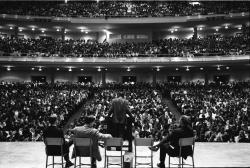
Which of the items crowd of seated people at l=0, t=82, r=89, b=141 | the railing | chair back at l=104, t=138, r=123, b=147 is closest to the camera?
chair back at l=104, t=138, r=123, b=147

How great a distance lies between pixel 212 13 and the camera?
27.8m

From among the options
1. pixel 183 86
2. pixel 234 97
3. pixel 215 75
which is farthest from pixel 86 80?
pixel 234 97

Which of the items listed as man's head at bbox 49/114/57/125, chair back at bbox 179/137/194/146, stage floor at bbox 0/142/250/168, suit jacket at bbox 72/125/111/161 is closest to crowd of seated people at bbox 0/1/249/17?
stage floor at bbox 0/142/250/168

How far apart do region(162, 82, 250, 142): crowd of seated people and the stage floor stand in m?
1.19

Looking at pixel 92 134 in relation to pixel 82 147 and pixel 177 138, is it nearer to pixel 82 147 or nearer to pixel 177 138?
pixel 82 147

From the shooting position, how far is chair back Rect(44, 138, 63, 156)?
602 centimetres

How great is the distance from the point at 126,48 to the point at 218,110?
501 inches

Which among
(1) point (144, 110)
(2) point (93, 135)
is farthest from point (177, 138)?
(1) point (144, 110)

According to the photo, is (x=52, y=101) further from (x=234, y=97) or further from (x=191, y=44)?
(x=191, y=44)

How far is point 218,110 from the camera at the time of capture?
15.5 m

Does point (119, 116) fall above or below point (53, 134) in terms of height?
above

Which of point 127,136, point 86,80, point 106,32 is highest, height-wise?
point 106,32

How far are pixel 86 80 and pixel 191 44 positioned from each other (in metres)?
9.88

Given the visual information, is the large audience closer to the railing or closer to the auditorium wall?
the railing
